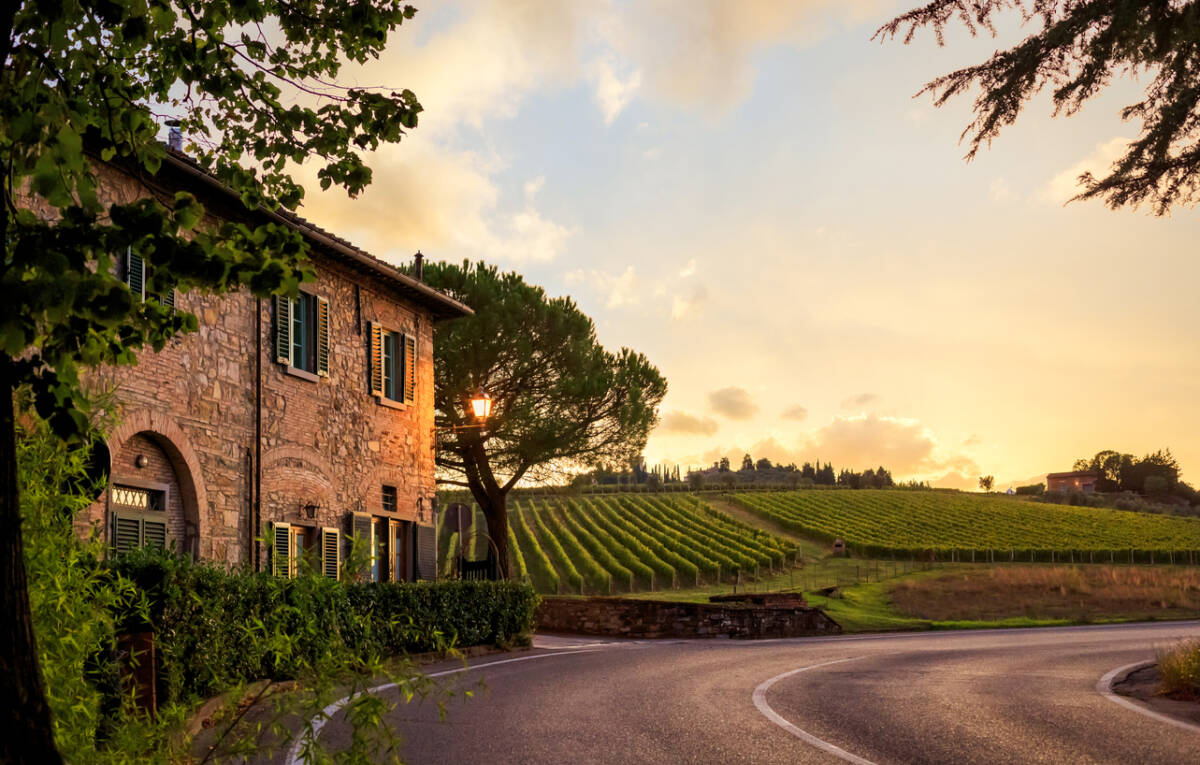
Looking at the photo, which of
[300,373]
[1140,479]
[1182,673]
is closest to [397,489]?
[300,373]

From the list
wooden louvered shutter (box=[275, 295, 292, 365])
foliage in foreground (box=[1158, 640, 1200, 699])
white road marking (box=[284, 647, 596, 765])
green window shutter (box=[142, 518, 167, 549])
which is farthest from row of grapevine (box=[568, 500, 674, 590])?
foliage in foreground (box=[1158, 640, 1200, 699])

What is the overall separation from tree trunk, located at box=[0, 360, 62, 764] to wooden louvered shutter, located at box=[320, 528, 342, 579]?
14.6 m

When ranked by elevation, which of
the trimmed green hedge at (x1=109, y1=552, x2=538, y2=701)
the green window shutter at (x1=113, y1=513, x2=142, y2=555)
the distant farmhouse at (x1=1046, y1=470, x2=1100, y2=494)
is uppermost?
the distant farmhouse at (x1=1046, y1=470, x2=1100, y2=494)

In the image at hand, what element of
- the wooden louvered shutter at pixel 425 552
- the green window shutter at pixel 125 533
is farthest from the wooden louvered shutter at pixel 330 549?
the green window shutter at pixel 125 533

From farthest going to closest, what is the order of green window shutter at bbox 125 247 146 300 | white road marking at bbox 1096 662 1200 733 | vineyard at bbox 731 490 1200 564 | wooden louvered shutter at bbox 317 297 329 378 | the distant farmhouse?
the distant farmhouse < vineyard at bbox 731 490 1200 564 < wooden louvered shutter at bbox 317 297 329 378 < green window shutter at bbox 125 247 146 300 < white road marking at bbox 1096 662 1200 733

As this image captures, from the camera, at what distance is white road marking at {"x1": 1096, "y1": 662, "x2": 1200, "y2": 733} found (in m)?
8.12

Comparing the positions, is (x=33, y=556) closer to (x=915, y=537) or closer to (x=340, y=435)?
(x=340, y=435)

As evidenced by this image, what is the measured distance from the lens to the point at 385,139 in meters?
5.54

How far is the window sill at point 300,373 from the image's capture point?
17.6 metres

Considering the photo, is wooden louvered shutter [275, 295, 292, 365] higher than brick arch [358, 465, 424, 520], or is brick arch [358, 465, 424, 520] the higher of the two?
wooden louvered shutter [275, 295, 292, 365]

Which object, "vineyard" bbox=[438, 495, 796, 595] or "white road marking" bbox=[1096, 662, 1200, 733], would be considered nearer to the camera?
"white road marking" bbox=[1096, 662, 1200, 733]

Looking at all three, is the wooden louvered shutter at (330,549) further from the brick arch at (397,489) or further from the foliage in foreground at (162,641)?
the foliage in foreground at (162,641)

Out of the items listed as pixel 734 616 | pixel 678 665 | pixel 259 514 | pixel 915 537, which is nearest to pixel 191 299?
pixel 259 514

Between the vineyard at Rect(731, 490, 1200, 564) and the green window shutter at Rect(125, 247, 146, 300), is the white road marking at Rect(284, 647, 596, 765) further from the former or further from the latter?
the vineyard at Rect(731, 490, 1200, 564)
